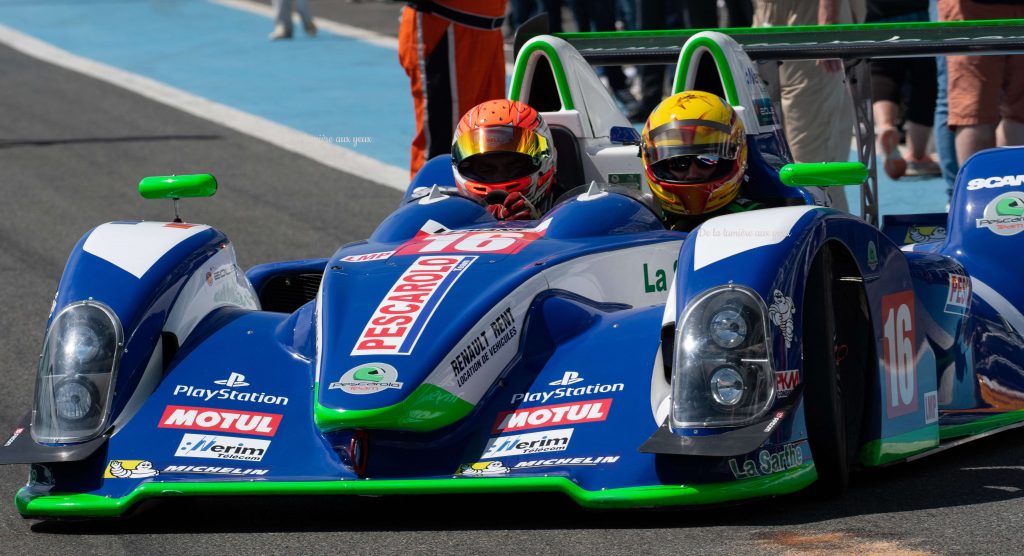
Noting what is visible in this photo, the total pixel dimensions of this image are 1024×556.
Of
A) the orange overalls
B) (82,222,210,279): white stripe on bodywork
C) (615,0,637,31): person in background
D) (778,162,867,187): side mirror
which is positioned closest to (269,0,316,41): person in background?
(615,0,637,31): person in background

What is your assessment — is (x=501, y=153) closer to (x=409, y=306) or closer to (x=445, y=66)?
(x=409, y=306)

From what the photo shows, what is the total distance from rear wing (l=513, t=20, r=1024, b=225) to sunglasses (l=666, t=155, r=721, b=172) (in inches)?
57.9

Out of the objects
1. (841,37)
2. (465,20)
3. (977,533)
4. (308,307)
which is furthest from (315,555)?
(465,20)

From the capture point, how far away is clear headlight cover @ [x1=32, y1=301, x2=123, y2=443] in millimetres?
5570

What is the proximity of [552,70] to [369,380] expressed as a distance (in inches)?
116

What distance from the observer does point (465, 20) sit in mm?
10133

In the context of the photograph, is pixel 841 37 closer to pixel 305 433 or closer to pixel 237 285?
pixel 237 285

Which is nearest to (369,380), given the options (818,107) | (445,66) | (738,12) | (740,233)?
(740,233)

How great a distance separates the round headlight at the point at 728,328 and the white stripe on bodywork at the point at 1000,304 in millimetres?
1825

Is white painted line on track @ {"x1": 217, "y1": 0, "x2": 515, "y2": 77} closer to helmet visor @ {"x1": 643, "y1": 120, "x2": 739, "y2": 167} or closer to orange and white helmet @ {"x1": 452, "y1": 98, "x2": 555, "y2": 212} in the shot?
orange and white helmet @ {"x1": 452, "y1": 98, "x2": 555, "y2": 212}

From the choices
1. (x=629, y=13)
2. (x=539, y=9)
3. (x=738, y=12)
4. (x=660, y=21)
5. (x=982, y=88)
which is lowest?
(x=629, y=13)

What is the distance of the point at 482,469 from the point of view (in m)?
5.23

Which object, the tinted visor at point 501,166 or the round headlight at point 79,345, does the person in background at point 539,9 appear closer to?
the tinted visor at point 501,166

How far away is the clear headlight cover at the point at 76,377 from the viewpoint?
5.57 meters
